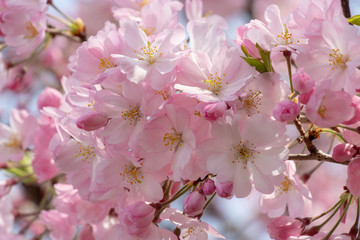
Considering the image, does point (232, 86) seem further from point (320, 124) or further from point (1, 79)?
point (1, 79)

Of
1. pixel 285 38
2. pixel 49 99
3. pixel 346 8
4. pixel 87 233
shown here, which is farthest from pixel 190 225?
pixel 49 99

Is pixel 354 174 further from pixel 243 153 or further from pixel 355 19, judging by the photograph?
pixel 355 19

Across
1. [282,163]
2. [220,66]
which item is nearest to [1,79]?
[220,66]

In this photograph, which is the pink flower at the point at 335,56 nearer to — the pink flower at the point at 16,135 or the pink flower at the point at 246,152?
the pink flower at the point at 246,152

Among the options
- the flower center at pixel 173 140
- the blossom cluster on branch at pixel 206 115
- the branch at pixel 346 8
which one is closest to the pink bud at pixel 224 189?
the blossom cluster on branch at pixel 206 115

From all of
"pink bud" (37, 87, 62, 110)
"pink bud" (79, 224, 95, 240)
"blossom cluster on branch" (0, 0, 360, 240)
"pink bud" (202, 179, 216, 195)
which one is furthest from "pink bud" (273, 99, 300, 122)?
"pink bud" (37, 87, 62, 110)
